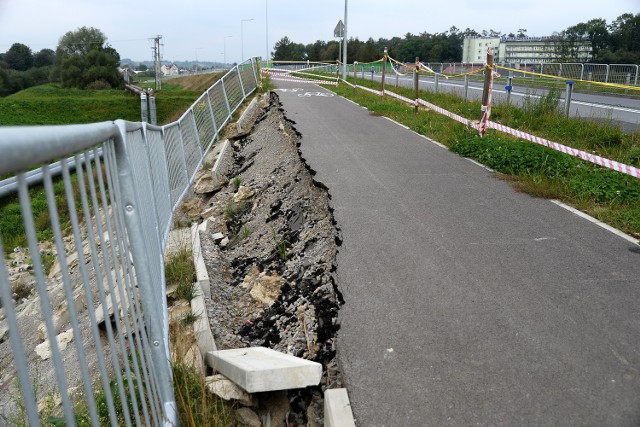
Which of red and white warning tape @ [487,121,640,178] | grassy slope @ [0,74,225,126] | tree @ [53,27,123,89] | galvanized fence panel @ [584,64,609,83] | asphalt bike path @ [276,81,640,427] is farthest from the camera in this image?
tree @ [53,27,123,89]

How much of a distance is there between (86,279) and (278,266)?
5.01 meters

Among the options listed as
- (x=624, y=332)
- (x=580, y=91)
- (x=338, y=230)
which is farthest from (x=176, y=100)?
(x=624, y=332)

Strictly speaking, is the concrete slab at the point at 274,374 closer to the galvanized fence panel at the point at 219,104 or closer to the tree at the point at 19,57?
the galvanized fence panel at the point at 219,104

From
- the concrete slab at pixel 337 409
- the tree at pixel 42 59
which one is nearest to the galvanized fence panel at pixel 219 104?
the concrete slab at pixel 337 409

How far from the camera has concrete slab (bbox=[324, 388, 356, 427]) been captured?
338 cm

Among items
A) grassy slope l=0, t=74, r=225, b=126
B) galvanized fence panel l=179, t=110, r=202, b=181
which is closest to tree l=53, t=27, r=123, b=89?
grassy slope l=0, t=74, r=225, b=126

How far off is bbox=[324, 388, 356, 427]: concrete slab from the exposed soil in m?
0.19

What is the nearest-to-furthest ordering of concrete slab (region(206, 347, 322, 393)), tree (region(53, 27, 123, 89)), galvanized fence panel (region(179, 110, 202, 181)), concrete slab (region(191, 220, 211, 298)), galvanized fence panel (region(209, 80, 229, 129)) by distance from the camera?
concrete slab (region(206, 347, 322, 393)) < concrete slab (region(191, 220, 211, 298)) < galvanized fence panel (region(179, 110, 202, 181)) < galvanized fence panel (region(209, 80, 229, 129)) < tree (region(53, 27, 123, 89))

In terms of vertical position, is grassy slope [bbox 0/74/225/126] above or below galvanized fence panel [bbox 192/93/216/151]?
below

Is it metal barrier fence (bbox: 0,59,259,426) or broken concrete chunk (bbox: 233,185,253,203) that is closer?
metal barrier fence (bbox: 0,59,259,426)

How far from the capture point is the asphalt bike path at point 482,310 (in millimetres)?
3479

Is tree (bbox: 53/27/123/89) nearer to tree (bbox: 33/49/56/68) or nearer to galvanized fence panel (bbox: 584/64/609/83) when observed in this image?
tree (bbox: 33/49/56/68)

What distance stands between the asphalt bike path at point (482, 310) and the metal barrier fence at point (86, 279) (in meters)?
1.32

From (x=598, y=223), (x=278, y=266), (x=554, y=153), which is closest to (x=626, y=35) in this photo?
(x=554, y=153)
